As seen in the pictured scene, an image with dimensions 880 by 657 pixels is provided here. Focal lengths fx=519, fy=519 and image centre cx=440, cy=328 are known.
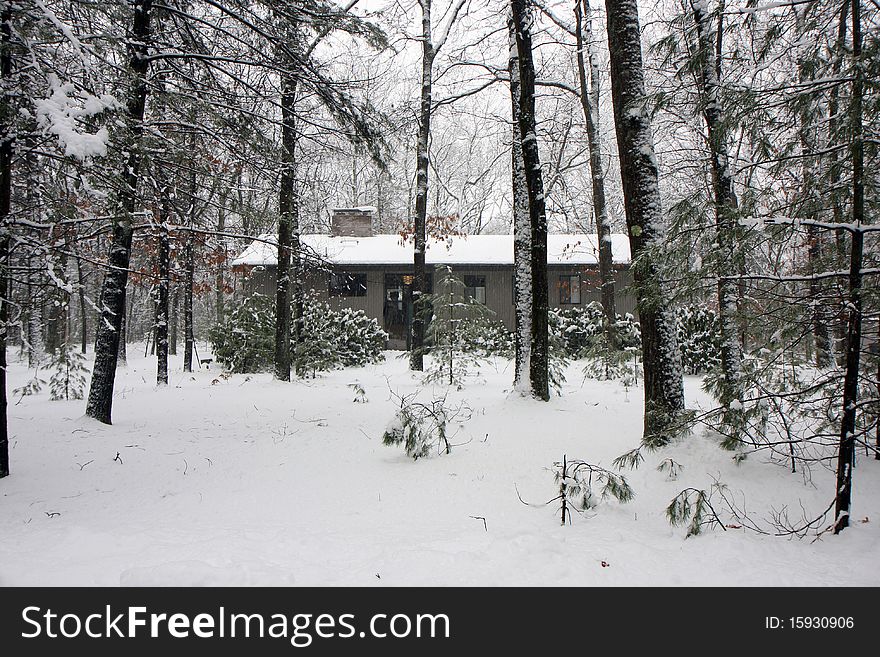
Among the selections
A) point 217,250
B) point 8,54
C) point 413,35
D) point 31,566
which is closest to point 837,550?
point 31,566

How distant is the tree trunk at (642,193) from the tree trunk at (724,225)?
0.52 meters

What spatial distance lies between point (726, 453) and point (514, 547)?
2468mm

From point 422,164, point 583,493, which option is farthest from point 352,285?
point 583,493

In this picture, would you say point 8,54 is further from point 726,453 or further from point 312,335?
point 312,335

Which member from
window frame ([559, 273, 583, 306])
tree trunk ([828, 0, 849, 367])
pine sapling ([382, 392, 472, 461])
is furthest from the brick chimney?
tree trunk ([828, 0, 849, 367])

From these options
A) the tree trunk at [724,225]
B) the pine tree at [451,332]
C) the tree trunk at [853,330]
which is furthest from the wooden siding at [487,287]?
the tree trunk at [853,330]

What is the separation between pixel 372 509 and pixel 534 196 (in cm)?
517

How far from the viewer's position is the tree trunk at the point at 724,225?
12.5ft

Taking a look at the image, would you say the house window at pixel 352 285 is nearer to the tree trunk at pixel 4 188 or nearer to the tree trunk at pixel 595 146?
the tree trunk at pixel 595 146

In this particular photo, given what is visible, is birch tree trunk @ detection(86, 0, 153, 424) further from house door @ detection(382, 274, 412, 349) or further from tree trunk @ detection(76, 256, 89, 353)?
house door @ detection(382, 274, 412, 349)

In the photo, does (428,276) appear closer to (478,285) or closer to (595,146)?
(478,285)

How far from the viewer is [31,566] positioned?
3010 mm

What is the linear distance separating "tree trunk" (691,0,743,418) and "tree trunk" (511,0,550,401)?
2.33 metres

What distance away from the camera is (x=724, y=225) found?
3.76m
